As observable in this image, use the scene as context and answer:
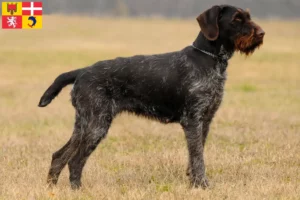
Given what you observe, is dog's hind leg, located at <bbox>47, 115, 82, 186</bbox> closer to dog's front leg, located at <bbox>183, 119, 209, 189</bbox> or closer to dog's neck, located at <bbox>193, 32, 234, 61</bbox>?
dog's front leg, located at <bbox>183, 119, 209, 189</bbox>

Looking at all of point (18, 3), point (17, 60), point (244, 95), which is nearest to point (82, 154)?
point (244, 95)

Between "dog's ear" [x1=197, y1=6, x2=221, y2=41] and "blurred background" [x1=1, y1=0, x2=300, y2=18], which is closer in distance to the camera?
"dog's ear" [x1=197, y1=6, x2=221, y2=41]

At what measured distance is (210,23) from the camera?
8.09 metres

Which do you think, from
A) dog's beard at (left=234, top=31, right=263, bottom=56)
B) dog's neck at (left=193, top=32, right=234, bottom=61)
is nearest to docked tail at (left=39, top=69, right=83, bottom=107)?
dog's neck at (left=193, top=32, right=234, bottom=61)

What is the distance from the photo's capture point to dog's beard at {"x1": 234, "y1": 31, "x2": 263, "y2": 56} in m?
7.96

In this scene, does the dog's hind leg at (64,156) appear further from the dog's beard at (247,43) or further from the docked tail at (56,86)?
the dog's beard at (247,43)

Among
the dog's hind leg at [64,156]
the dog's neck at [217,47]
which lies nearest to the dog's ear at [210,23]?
the dog's neck at [217,47]

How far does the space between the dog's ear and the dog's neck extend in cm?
15

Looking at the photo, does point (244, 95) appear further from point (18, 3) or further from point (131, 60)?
point (131, 60)

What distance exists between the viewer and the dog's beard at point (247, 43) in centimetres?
796

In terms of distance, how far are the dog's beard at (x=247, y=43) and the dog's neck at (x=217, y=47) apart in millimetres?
130

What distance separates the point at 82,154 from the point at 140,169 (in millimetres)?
1306

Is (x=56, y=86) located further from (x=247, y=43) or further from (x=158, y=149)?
(x=158, y=149)

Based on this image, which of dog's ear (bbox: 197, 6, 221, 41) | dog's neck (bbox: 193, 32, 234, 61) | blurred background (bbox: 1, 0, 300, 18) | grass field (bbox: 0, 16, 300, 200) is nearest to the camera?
grass field (bbox: 0, 16, 300, 200)
